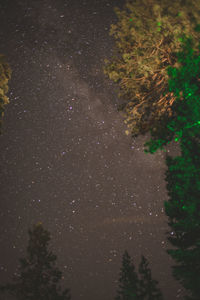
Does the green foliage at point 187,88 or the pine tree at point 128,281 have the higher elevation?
the green foliage at point 187,88

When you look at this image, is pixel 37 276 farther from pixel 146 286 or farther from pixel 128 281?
pixel 146 286

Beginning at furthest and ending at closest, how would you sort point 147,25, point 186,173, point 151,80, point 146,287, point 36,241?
point 146,287
point 36,241
point 151,80
point 147,25
point 186,173

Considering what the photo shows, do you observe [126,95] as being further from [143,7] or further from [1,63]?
[1,63]

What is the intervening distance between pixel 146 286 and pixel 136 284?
1.09 m

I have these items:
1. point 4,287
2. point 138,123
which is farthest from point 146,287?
point 138,123

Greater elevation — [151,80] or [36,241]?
[151,80]

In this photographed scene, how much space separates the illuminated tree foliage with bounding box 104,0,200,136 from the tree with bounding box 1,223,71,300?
544 inches

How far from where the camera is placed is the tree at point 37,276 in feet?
49.6

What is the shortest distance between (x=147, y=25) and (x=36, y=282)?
17126 mm

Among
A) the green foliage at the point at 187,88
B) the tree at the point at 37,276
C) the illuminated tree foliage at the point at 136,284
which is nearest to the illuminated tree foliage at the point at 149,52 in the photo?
the green foliage at the point at 187,88

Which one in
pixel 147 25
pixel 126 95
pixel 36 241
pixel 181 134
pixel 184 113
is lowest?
pixel 36 241

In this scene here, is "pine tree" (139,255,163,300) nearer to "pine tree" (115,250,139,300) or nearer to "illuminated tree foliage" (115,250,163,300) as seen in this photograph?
"illuminated tree foliage" (115,250,163,300)

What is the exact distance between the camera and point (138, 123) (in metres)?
7.24

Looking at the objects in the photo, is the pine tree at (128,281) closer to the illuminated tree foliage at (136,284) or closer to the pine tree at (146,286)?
the illuminated tree foliage at (136,284)
